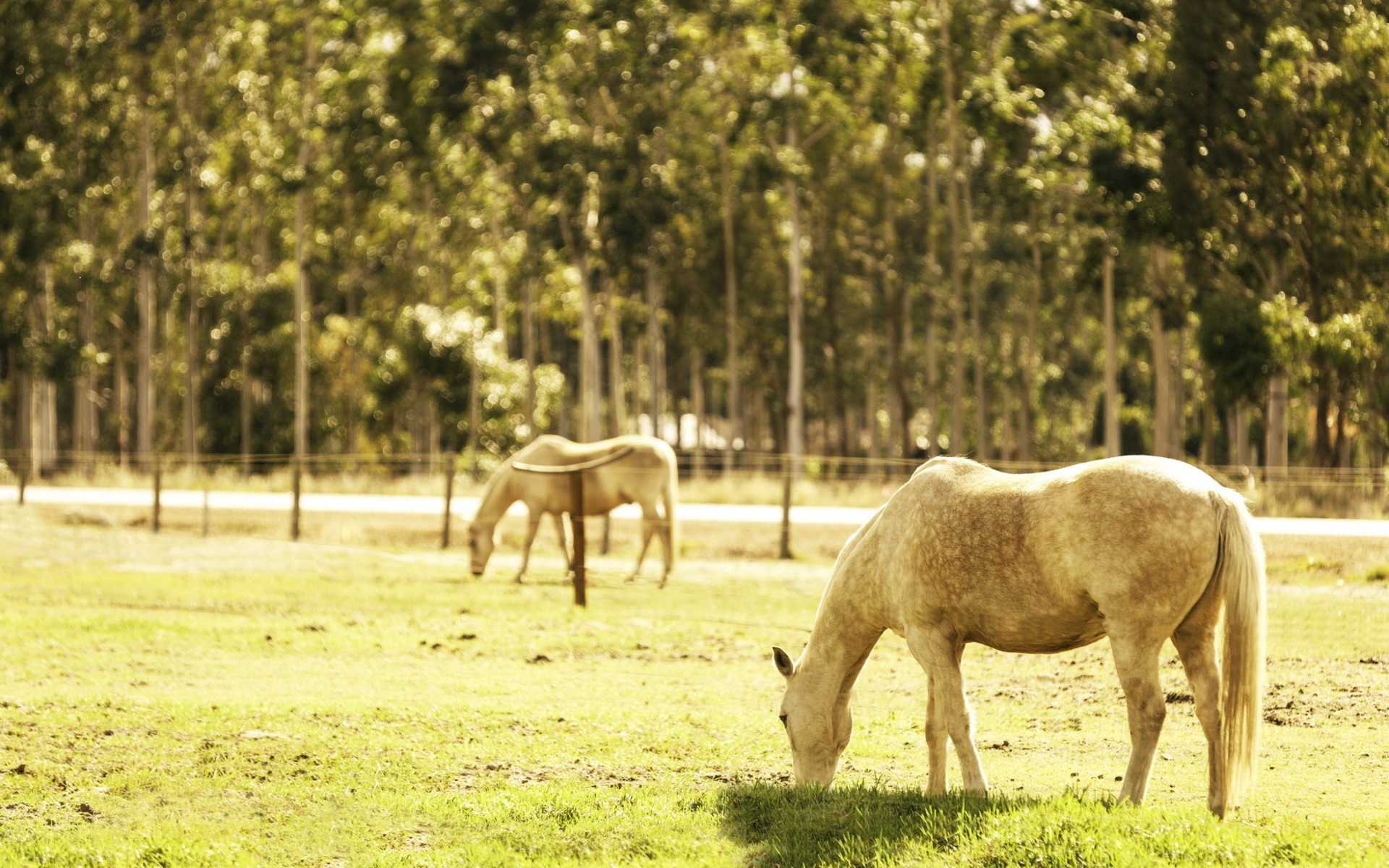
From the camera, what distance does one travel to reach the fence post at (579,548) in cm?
1570

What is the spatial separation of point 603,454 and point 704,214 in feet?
92.7

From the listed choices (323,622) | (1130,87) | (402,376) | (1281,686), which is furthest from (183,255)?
(1281,686)

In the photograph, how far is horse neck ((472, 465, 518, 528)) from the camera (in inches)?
750

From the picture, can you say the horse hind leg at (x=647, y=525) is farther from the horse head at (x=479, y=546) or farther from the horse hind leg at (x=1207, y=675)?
the horse hind leg at (x=1207, y=675)

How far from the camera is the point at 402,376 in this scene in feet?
147

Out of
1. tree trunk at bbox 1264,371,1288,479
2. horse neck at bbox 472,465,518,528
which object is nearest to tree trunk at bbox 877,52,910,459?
tree trunk at bbox 1264,371,1288,479

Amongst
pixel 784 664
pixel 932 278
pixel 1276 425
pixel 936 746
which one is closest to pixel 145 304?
pixel 932 278

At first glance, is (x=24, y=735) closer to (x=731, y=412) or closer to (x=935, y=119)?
(x=935, y=119)

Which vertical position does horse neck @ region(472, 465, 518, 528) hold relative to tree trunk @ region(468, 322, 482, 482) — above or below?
below

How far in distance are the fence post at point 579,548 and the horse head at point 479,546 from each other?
2.86 meters

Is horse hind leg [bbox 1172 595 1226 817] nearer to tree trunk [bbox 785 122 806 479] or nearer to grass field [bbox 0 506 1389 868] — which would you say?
grass field [bbox 0 506 1389 868]

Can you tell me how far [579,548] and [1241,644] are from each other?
10104 mm

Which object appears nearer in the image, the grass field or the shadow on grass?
the shadow on grass

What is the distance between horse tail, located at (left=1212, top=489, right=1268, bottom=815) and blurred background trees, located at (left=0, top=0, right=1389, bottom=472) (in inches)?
749
